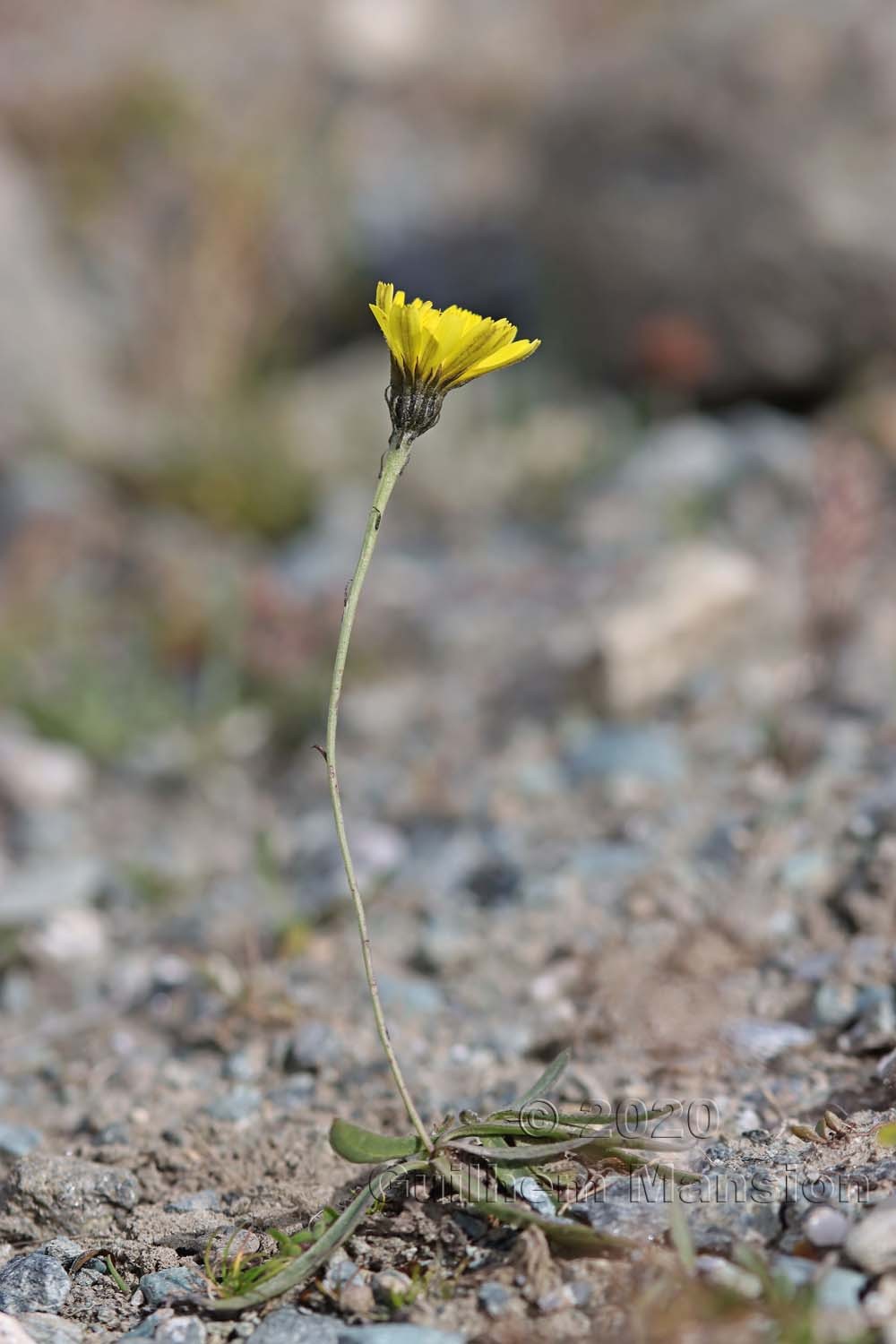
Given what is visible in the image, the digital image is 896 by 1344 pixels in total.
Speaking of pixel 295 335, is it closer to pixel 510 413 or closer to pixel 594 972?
pixel 510 413

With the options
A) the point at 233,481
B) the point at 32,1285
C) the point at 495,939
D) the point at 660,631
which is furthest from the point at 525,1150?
the point at 233,481

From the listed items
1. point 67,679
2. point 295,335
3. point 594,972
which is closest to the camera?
point 594,972

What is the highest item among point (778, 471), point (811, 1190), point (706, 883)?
point (778, 471)

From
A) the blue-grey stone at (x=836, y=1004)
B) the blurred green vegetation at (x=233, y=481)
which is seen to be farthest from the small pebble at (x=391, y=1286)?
the blurred green vegetation at (x=233, y=481)

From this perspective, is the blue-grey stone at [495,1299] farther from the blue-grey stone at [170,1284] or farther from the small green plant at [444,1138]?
the blue-grey stone at [170,1284]

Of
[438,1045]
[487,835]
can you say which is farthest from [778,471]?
[438,1045]

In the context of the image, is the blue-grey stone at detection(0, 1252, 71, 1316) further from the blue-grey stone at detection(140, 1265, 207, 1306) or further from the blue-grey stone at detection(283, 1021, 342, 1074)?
the blue-grey stone at detection(283, 1021, 342, 1074)
